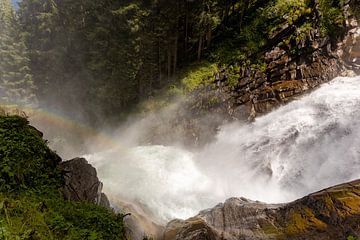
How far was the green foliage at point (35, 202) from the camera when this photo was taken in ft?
16.7

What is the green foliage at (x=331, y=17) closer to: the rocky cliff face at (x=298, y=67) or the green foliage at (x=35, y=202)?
the rocky cliff face at (x=298, y=67)

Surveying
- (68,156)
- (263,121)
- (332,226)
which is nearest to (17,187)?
(332,226)

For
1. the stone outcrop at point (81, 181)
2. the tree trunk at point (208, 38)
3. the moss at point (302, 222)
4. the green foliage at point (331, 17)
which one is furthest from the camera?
the tree trunk at point (208, 38)

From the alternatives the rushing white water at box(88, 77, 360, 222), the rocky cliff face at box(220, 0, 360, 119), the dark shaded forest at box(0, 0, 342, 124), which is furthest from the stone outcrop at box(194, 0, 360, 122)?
the rushing white water at box(88, 77, 360, 222)

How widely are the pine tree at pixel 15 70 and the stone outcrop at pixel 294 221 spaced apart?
3408cm

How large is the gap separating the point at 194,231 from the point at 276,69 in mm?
13376

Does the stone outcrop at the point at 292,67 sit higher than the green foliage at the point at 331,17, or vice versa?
the green foliage at the point at 331,17

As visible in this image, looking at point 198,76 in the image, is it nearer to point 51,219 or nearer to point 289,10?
point 289,10

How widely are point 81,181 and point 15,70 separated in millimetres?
35066

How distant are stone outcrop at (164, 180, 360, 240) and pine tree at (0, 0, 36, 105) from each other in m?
34.1

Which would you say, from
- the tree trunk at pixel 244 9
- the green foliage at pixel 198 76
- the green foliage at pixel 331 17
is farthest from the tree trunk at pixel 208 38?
the green foliage at pixel 331 17

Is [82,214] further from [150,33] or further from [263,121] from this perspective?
[150,33]

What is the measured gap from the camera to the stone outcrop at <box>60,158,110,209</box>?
8.05 meters

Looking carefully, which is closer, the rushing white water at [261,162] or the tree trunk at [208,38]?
the rushing white water at [261,162]
